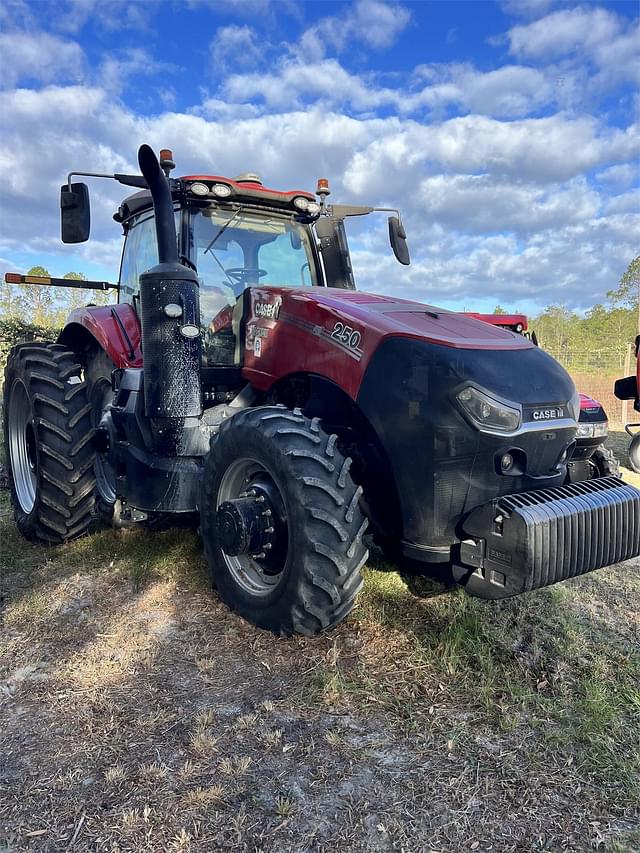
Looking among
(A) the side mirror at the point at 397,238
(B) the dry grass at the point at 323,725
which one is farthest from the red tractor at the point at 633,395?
(B) the dry grass at the point at 323,725

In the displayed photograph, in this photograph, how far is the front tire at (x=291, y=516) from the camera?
246 centimetres

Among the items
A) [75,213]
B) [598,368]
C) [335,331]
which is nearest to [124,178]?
[75,213]

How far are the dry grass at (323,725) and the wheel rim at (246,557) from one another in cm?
23

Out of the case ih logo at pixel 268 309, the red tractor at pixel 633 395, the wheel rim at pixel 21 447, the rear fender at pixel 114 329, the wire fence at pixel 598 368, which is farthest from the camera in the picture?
the wire fence at pixel 598 368

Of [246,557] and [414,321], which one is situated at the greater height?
[414,321]

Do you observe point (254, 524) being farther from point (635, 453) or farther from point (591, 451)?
point (635, 453)

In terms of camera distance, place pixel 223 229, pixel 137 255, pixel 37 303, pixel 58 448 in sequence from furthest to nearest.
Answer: pixel 37 303 < pixel 137 255 < pixel 58 448 < pixel 223 229

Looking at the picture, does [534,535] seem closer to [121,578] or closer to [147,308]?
[147,308]

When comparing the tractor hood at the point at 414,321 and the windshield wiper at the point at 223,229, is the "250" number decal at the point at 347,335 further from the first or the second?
the windshield wiper at the point at 223,229

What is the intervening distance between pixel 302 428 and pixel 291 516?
38 centimetres

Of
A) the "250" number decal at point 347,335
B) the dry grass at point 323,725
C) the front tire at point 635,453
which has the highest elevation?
the "250" number decal at point 347,335

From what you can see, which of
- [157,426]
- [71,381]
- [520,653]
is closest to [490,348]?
[520,653]

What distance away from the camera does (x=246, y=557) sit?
3.04 m

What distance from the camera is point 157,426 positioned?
129 inches
